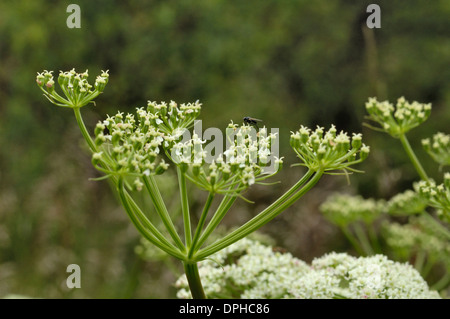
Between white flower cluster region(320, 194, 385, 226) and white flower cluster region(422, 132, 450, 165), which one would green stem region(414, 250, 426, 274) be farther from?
white flower cluster region(422, 132, 450, 165)

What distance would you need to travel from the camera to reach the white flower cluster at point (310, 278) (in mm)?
2381

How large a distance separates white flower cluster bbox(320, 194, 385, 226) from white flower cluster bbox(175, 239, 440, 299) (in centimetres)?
121

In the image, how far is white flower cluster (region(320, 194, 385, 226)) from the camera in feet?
12.7

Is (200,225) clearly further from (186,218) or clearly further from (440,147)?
(440,147)

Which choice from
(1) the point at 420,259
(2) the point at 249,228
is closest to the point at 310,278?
(2) the point at 249,228

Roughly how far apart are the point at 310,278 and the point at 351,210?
1.54 metres

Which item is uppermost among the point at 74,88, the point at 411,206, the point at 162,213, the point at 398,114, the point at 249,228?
the point at 398,114

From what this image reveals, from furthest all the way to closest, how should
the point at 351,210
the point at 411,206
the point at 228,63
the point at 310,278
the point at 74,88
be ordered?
the point at 228,63
the point at 351,210
the point at 411,206
the point at 310,278
the point at 74,88

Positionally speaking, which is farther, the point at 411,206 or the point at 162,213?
the point at 411,206

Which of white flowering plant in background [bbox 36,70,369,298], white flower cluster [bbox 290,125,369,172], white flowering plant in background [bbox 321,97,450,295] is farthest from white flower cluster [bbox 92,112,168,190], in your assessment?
white flowering plant in background [bbox 321,97,450,295]

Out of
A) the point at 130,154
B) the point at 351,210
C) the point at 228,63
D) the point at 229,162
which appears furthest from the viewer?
the point at 228,63

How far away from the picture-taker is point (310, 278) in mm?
2465
